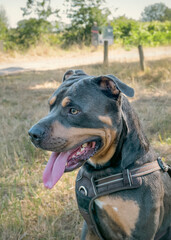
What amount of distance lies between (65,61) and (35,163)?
1101 cm

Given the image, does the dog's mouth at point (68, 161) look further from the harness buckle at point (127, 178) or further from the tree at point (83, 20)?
the tree at point (83, 20)

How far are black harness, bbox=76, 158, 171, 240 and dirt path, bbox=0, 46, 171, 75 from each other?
10285 millimetres

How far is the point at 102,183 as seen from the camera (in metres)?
2.53

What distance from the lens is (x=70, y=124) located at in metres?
2.50

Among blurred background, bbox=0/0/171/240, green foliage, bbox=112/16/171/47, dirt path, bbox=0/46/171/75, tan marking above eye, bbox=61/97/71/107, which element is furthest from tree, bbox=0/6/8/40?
tan marking above eye, bbox=61/97/71/107

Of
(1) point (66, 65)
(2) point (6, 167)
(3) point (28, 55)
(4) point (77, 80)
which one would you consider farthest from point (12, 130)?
(3) point (28, 55)

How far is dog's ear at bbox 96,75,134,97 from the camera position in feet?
7.82

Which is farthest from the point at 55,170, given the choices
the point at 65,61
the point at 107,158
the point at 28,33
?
the point at 28,33

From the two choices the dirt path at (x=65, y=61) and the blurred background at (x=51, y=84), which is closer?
the blurred background at (x=51, y=84)

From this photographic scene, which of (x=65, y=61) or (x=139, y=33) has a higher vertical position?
(x=139, y=33)

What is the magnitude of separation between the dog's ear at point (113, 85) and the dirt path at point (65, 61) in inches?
400

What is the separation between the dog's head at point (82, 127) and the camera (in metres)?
2.44

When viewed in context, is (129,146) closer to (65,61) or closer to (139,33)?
(139,33)

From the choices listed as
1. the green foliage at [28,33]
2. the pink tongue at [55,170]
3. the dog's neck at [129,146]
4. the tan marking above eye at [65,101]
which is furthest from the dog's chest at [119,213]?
the green foliage at [28,33]
